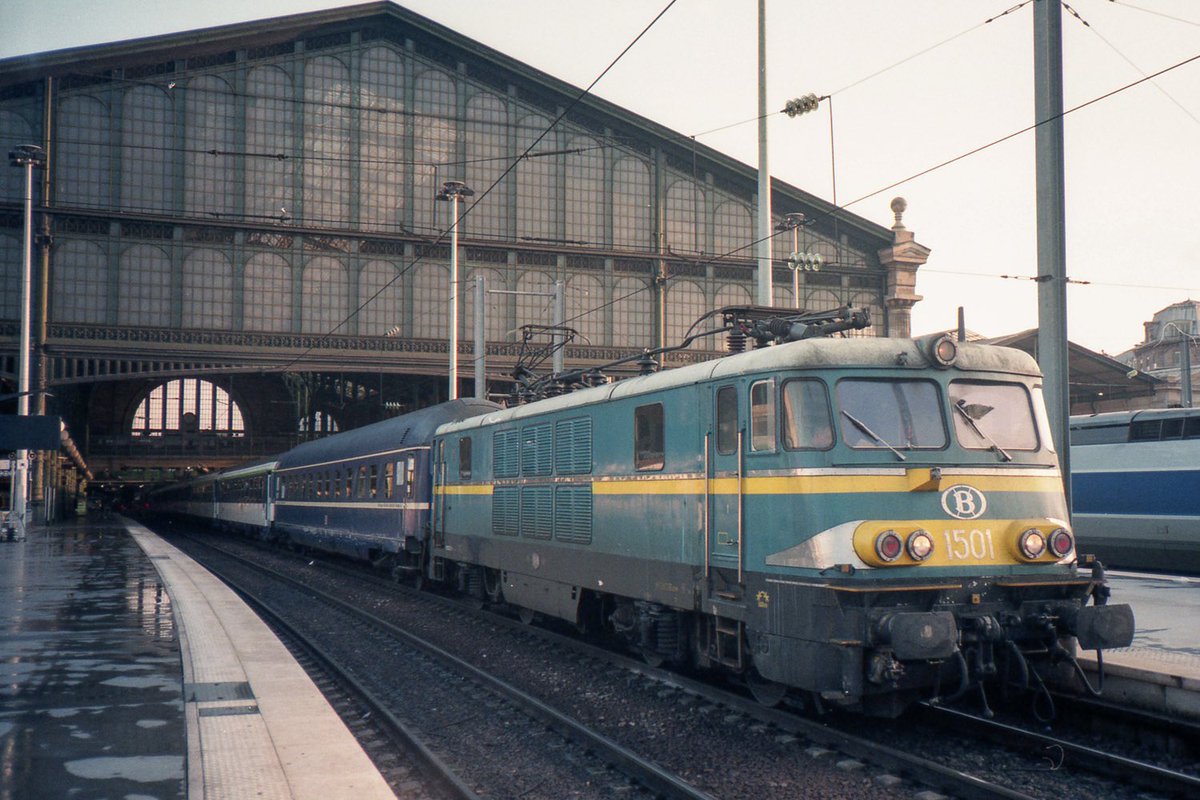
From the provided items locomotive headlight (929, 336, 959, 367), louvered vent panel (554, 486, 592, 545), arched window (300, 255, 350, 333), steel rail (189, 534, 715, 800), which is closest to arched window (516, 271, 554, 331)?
arched window (300, 255, 350, 333)

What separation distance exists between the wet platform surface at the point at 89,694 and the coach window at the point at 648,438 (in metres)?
5.20

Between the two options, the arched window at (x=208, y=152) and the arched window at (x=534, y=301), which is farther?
the arched window at (x=534, y=301)

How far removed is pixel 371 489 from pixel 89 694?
589 inches

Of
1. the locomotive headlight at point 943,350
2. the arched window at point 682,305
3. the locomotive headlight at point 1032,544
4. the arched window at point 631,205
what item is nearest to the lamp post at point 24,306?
the arched window at point 631,205

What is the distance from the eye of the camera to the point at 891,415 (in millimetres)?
9203

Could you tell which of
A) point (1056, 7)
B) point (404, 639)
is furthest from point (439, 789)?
point (1056, 7)

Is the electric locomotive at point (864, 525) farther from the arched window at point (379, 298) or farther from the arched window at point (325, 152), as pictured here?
the arched window at point (325, 152)

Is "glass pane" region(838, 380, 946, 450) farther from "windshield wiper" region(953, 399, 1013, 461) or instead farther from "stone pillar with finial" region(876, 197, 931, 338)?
"stone pillar with finial" region(876, 197, 931, 338)

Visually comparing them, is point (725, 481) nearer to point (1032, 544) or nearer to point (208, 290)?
point (1032, 544)

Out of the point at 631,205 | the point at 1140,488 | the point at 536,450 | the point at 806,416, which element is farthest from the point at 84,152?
the point at 806,416

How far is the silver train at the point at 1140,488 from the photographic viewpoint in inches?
835

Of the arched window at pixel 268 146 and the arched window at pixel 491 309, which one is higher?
the arched window at pixel 268 146

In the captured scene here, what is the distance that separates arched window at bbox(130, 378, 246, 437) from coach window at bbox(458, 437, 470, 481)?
57.1 metres

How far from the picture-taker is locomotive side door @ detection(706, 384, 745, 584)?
966 cm
